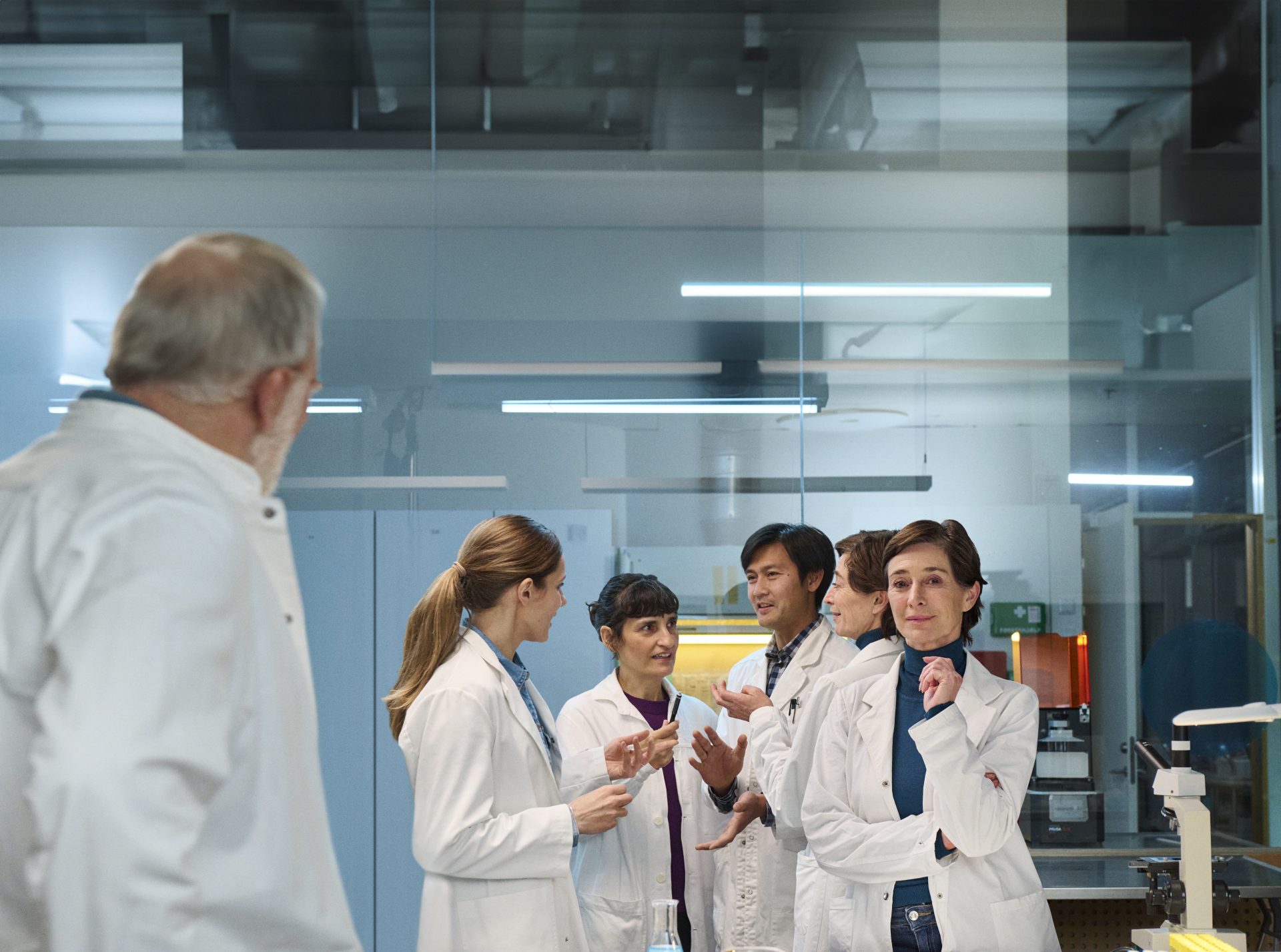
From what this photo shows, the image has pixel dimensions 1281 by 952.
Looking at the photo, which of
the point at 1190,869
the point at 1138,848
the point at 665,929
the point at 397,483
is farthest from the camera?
the point at 397,483

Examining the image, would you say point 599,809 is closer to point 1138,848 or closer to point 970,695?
point 970,695

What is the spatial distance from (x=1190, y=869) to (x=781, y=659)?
50.6 inches

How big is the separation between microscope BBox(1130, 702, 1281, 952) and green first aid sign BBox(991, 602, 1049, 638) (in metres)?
2.05

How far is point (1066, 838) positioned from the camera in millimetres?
4078

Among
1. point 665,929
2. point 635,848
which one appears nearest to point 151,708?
point 665,929

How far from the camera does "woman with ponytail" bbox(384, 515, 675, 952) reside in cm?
226

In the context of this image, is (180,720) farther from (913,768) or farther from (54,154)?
(54,154)

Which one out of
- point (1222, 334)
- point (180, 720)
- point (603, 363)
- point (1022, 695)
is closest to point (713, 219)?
point (603, 363)

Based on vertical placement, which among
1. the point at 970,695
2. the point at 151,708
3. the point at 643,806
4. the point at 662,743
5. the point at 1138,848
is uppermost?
the point at 151,708

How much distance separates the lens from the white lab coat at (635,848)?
9.17ft

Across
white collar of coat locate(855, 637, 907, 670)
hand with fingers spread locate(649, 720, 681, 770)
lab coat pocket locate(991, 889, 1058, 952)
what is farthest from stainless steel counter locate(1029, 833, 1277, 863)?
hand with fingers spread locate(649, 720, 681, 770)

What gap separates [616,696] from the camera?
10.1ft

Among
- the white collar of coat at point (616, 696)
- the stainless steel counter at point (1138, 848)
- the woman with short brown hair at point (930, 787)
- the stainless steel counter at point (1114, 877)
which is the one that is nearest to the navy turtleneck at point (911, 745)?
the woman with short brown hair at point (930, 787)

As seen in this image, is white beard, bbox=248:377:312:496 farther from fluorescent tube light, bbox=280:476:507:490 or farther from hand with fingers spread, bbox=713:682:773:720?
fluorescent tube light, bbox=280:476:507:490
